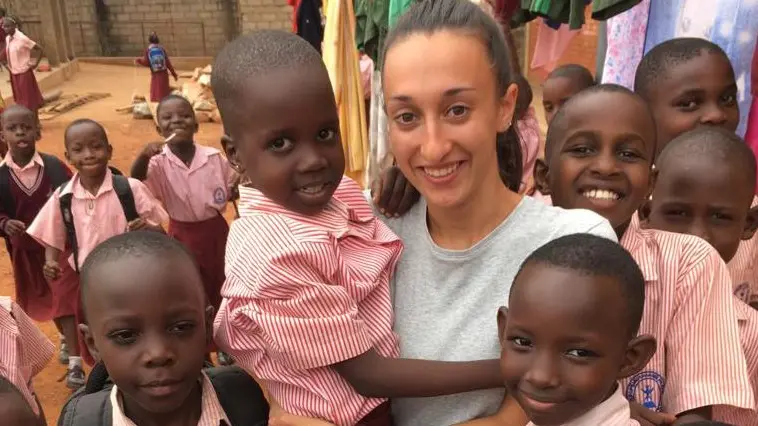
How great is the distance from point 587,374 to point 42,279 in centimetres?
401

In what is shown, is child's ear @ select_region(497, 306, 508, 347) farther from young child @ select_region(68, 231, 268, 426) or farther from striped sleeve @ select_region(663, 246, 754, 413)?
young child @ select_region(68, 231, 268, 426)

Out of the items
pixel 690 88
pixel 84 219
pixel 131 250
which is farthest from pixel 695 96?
pixel 84 219

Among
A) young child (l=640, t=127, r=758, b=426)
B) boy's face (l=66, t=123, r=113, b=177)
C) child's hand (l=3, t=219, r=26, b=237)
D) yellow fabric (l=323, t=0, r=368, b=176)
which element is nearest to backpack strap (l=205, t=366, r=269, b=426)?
young child (l=640, t=127, r=758, b=426)

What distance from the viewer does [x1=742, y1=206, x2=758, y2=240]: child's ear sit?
7.11 ft

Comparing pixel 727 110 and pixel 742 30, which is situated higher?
pixel 742 30

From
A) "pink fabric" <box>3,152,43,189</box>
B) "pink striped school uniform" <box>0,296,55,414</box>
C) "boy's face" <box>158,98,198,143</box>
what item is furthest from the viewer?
"boy's face" <box>158,98,198,143</box>

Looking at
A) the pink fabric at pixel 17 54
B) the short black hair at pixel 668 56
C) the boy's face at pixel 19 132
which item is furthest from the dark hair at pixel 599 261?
the pink fabric at pixel 17 54

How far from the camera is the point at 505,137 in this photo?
1.85 m

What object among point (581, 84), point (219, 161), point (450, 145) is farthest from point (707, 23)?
point (219, 161)

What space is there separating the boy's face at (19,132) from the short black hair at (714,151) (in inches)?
156

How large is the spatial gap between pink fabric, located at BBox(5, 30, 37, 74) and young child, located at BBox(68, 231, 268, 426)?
11267 millimetres

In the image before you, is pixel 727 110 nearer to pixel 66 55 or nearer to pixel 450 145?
pixel 450 145

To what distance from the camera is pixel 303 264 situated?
4.67 feet

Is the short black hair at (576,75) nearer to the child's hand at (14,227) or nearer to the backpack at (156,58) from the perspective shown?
the child's hand at (14,227)
